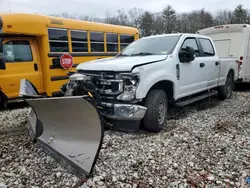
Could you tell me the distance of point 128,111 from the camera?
4.05 meters

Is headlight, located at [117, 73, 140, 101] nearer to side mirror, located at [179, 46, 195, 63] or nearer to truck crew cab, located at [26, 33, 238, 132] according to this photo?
truck crew cab, located at [26, 33, 238, 132]

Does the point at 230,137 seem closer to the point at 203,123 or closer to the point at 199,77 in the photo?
the point at 203,123

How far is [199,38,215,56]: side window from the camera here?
6439 millimetres

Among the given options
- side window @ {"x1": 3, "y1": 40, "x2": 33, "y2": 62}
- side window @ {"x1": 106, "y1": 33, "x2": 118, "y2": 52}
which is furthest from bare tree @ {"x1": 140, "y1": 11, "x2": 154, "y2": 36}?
side window @ {"x1": 3, "y1": 40, "x2": 33, "y2": 62}

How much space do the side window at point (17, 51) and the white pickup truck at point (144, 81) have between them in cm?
278

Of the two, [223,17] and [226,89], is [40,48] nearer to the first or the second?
[226,89]

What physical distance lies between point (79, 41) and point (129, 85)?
4.72 m

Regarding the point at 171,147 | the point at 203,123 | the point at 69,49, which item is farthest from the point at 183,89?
the point at 69,49

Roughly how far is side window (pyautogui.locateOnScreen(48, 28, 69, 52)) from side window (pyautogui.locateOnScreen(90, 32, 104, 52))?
1.07 m

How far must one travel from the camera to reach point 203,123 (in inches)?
206

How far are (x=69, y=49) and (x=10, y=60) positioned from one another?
1.88m

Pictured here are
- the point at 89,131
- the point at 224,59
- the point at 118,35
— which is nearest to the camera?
the point at 89,131

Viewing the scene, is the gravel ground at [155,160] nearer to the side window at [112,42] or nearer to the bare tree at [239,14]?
the side window at [112,42]

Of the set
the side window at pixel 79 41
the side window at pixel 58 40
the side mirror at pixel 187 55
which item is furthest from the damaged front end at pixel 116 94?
the side window at pixel 79 41
